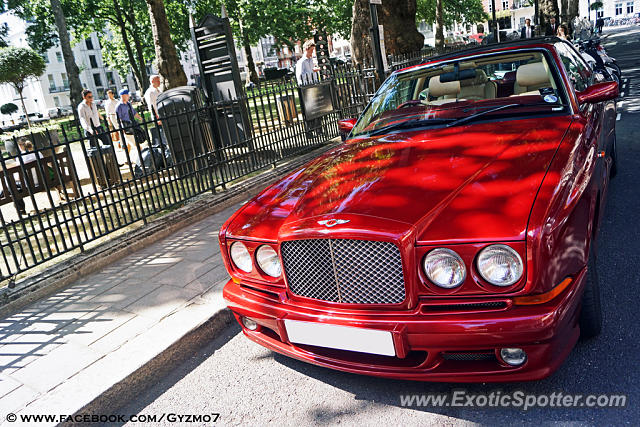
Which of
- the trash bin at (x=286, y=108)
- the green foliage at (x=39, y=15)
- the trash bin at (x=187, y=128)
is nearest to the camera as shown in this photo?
the trash bin at (x=187, y=128)

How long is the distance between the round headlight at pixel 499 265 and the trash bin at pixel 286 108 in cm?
731

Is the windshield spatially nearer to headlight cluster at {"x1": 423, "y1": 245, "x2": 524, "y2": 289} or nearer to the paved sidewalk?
headlight cluster at {"x1": 423, "y1": 245, "x2": 524, "y2": 289}

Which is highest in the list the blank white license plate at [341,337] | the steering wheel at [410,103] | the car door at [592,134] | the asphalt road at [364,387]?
the steering wheel at [410,103]

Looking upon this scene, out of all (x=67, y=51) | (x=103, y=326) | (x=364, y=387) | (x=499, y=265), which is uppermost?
(x=67, y=51)

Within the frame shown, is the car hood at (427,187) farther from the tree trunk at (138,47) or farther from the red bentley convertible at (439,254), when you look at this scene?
the tree trunk at (138,47)

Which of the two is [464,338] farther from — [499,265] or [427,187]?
[427,187]

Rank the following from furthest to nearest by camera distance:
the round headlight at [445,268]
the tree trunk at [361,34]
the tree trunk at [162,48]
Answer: the tree trunk at [162,48] → the tree trunk at [361,34] → the round headlight at [445,268]

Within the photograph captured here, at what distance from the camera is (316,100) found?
9.81 m

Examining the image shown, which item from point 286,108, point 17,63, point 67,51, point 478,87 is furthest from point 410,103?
point 17,63

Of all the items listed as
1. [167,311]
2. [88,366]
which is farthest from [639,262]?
[88,366]

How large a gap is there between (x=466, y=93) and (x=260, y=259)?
233 centimetres

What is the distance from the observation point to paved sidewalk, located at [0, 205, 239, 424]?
3238mm

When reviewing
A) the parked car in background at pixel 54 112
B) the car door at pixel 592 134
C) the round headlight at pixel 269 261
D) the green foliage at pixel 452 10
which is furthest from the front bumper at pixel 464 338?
the parked car in background at pixel 54 112

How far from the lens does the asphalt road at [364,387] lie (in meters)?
2.52
